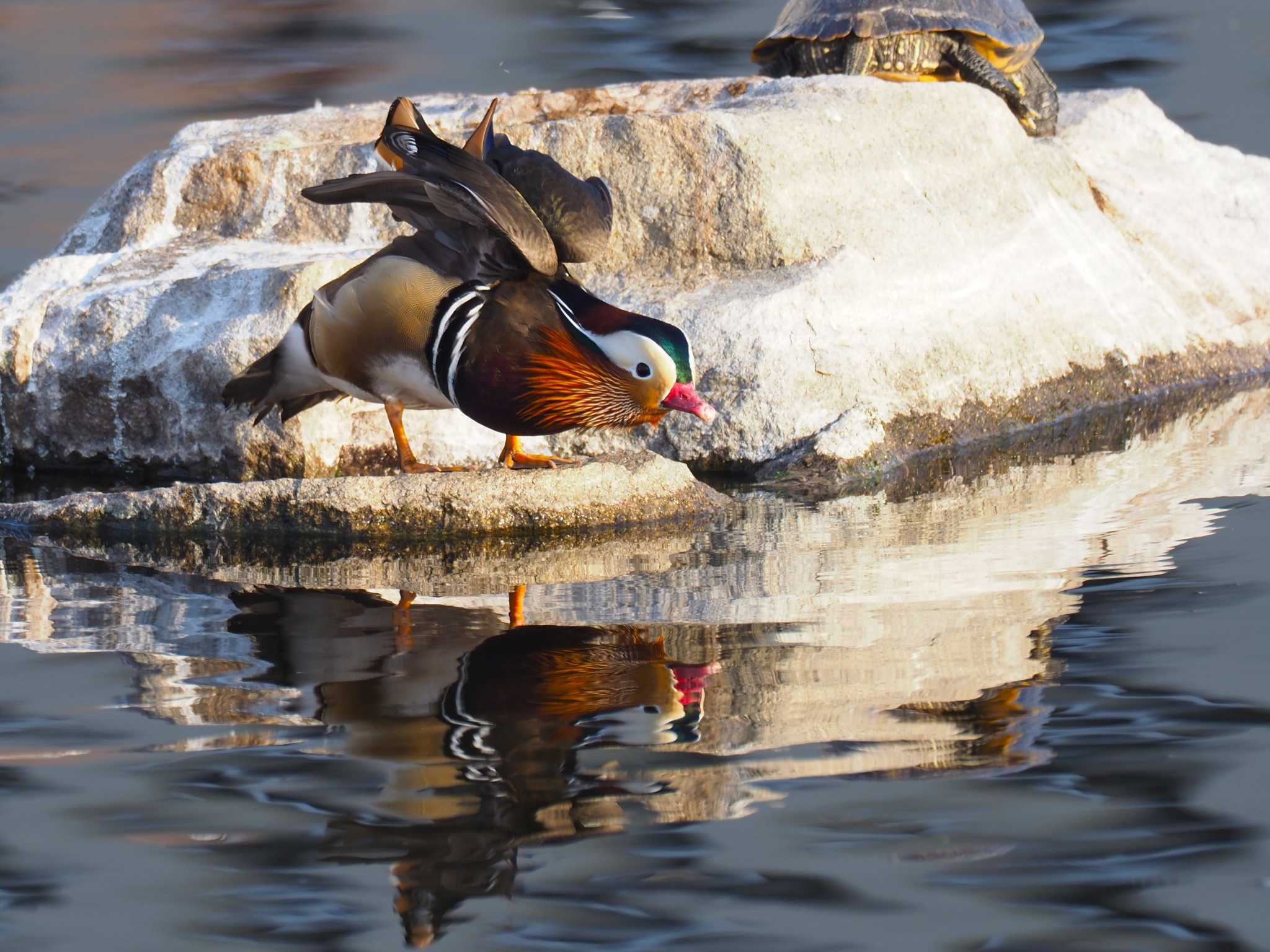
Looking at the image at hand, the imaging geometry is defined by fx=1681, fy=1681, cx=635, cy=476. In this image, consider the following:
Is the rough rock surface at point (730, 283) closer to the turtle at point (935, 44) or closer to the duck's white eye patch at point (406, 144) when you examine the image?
the turtle at point (935, 44)

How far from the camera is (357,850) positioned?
7.91 feet

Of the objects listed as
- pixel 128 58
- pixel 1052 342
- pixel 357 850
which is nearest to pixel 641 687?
pixel 357 850

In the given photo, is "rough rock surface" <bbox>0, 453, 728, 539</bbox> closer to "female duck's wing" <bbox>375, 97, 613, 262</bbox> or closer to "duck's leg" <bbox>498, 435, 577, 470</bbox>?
"duck's leg" <bbox>498, 435, 577, 470</bbox>

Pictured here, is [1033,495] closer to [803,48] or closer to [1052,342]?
[1052,342]

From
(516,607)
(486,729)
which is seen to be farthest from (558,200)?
(486,729)

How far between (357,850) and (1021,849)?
0.94 meters

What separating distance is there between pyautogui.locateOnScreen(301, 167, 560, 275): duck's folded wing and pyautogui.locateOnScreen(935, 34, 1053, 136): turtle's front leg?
4.17 m

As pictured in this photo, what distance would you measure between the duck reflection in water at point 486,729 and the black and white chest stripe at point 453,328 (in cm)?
84

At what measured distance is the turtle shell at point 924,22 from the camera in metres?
7.88

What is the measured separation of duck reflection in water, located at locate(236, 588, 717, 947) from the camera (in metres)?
2.39

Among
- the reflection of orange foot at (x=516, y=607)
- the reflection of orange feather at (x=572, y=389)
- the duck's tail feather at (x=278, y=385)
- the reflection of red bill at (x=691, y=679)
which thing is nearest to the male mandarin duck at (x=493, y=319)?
the reflection of orange feather at (x=572, y=389)

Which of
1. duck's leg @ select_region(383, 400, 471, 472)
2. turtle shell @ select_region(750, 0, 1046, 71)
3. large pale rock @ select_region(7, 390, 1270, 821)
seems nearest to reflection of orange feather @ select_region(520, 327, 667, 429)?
large pale rock @ select_region(7, 390, 1270, 821)

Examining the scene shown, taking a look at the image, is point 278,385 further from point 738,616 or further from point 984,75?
point 984,75

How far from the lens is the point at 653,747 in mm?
2783
